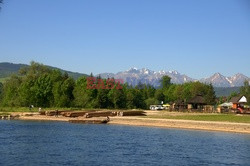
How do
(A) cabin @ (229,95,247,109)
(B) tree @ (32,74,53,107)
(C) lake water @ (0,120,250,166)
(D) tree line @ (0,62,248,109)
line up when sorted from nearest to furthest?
(C) lake water @ (0,120,250,166) → (A) cabin @ (229,95,247,109) → (D) tree line @ (0,62,248,109) → (B) tree @ (32,74,53,107)

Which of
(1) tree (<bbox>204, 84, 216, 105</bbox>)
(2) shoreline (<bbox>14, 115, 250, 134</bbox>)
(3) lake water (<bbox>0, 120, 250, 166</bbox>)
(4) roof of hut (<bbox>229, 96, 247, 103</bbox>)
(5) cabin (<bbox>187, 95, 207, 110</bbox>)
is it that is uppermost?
(1) tree (<bbox>204, 84, 216, 105</bbox>)

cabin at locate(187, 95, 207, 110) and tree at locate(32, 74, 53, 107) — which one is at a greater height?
tree at locate(32, 74, 53, 107)

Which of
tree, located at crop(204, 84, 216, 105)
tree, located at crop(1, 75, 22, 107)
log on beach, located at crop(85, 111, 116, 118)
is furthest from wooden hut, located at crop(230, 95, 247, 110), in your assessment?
tree, located at crop(1, 75, 22, 107)

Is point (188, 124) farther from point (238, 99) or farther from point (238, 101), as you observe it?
point (238, 99)

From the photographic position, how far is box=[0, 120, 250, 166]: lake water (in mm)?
27203

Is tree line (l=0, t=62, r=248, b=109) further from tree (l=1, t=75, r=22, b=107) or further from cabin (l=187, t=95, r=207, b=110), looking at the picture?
cabin (l=187, t=95, r=207, b=110)

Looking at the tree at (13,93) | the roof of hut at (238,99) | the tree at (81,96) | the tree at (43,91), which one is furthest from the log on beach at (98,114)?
the roof of hut at (238,99)

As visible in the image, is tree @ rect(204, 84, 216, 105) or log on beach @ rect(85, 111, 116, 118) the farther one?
tree @ rect(204, 84, 216, 105)

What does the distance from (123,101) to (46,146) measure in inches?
2902

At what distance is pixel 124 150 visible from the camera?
3250cm

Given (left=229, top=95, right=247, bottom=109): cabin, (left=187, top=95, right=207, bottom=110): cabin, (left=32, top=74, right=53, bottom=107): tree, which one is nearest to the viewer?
(left=187, top=95, right=207, bottom=110): cabin

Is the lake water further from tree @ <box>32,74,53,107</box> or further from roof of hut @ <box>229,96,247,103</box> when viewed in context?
roof of hut @ <box>229,96,247,103</box>

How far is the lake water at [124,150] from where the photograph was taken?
89.2 ft

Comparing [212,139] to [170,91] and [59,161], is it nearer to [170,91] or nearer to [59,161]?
[59,161]
